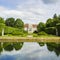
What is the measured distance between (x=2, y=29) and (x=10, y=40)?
39.7 ft

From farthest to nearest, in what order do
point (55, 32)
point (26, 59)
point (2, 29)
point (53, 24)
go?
point (53, 24)
point (55, 32)
point (2, 29)
point (26, 59)

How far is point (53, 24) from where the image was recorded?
47.6m

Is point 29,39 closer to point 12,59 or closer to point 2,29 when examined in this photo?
point 2,29

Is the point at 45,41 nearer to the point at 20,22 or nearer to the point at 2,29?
the point at 2,29

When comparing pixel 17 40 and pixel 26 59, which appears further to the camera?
pixel 17 40

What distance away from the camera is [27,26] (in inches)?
3327

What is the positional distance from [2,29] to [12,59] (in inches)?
1020

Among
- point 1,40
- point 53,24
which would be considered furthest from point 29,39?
point 53,24

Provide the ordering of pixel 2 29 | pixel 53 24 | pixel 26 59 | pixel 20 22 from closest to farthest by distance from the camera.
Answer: pixel 26 59 → pixel 2 29 → pixel 53 24 → pixel 20 22

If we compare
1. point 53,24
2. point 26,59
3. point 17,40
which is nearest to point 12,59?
point 26,59

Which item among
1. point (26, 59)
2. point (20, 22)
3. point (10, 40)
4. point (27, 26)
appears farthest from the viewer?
point (27, 26)

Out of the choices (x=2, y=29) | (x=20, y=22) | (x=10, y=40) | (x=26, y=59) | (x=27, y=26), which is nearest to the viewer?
(x=26, y=59)

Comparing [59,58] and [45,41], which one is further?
[45,41]

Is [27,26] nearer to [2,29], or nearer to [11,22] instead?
[11,22]
